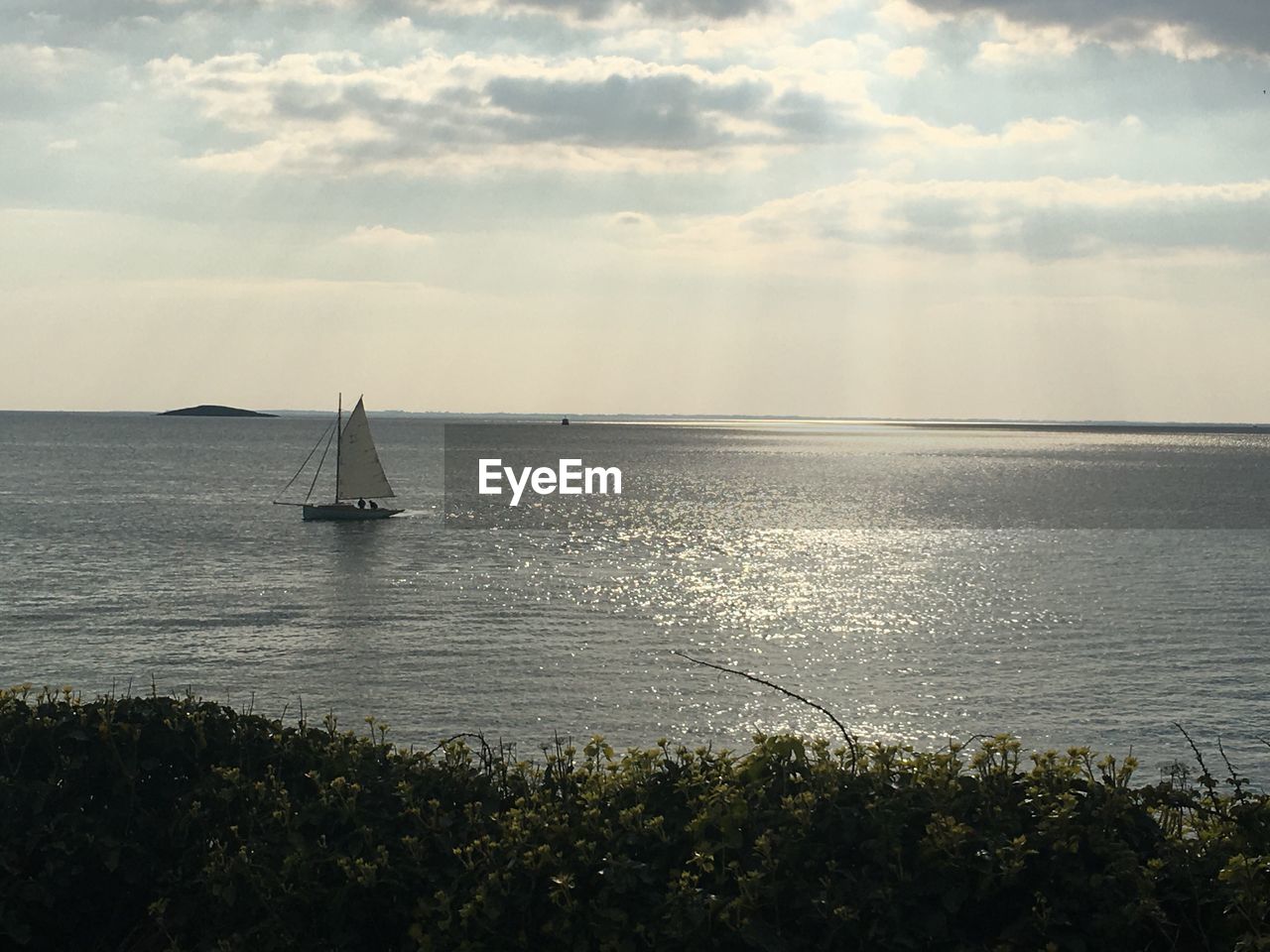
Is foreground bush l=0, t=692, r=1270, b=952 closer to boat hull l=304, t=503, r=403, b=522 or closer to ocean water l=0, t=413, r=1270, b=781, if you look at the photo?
ocean water l=0, t=413, r=1270, b=781

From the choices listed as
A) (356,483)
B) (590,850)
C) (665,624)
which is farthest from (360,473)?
(590,850)

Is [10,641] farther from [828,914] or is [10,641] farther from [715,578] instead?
[828,914]

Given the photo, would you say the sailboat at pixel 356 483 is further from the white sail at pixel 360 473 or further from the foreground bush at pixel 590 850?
the foreground bush at pixel 590 850

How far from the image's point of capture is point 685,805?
304 inches

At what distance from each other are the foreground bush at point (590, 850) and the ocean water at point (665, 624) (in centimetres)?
355

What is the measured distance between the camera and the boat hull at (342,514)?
113 metres

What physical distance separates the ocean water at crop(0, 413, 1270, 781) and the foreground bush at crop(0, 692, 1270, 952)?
11.7ft

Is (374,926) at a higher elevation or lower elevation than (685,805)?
lower

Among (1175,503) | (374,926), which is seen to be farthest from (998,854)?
(1175,503)

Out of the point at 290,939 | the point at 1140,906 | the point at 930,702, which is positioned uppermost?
the point at 1140,906

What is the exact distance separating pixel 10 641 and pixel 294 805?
48378 mm

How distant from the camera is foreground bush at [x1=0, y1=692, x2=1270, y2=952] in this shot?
22.0 ft

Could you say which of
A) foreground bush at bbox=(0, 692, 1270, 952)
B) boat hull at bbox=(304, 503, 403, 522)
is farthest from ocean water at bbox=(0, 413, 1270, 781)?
foreground bush at bbox=(0, 692, 1270, 952)

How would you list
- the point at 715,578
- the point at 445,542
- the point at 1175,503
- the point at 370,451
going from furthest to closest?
the point at 1175,503
the point at 370,451
the point at 445,542
the point at 715,578
